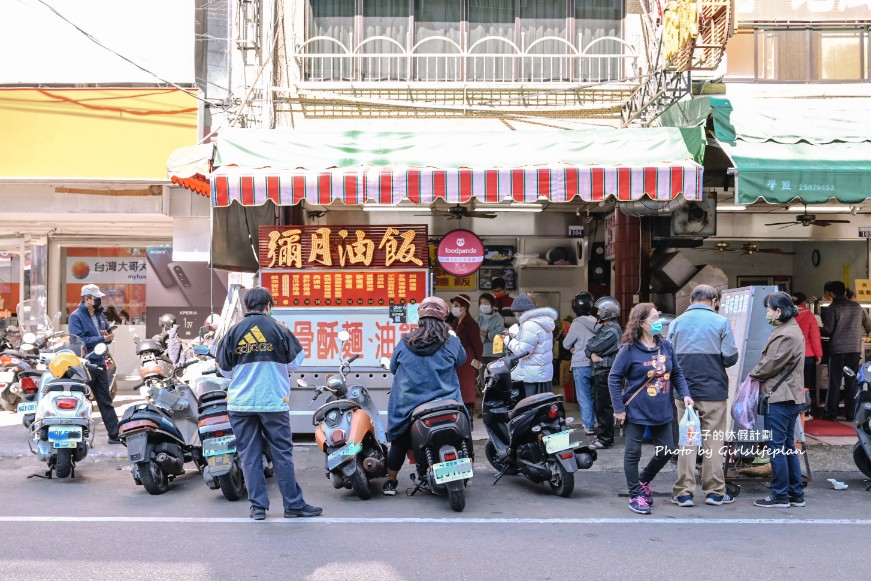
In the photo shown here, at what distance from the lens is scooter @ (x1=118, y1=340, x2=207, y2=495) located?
7.46m

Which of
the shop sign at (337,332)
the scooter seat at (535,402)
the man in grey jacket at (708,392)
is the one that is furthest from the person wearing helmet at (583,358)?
the man in grey jacket at (708,392)

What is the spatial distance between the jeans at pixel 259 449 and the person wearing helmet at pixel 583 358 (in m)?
4.73

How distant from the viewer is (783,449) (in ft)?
23.3

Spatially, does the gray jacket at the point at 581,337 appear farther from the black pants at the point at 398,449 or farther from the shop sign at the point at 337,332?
the black pants at the point at 398,449

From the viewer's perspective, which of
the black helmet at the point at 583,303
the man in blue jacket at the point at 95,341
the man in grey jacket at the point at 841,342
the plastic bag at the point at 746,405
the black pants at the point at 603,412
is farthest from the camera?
the man in grey jacket at the point at 841,342

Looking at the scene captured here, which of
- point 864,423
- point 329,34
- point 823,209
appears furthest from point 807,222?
point 329,34

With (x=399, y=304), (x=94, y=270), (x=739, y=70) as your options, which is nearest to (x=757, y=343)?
(x=399, y=304)

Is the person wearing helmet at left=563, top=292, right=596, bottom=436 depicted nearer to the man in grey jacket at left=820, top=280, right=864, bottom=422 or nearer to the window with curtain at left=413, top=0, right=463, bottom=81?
the man in grey jacket at left=820, top=280, right=864, bottom=422

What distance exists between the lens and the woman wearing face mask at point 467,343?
1155cm

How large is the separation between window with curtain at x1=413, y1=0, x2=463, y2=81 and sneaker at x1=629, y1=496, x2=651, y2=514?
7.59 metres

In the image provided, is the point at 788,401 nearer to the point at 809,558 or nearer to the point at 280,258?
the point at 809,558

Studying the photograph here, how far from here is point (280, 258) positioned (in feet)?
33.6

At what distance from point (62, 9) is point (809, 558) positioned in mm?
12788

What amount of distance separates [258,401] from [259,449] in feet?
1.37
